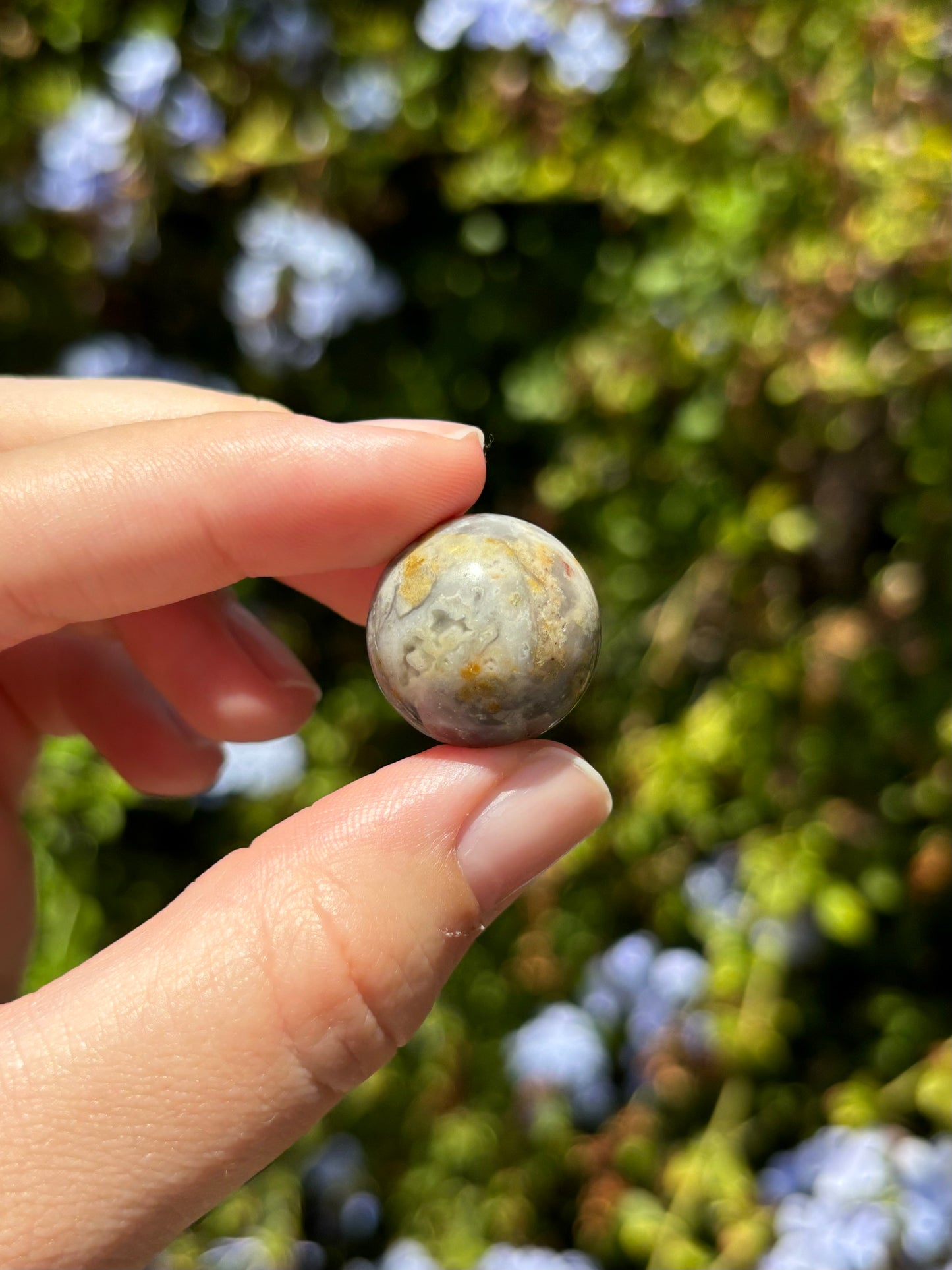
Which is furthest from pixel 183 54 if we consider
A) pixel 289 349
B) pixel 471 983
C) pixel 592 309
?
pixel 471 983

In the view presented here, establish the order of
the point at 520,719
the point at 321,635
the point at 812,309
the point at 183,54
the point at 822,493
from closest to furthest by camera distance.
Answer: the point at 520,719 → the point at 812,309 → the point at 822,493 → the point at 183,54 → the point at 321,635

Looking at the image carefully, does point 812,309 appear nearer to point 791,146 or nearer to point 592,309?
point 791,146

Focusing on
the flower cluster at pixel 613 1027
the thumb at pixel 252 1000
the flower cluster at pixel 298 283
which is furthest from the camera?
the flower cluster at pixel 298 283

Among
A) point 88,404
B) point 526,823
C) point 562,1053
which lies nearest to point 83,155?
point 88,404

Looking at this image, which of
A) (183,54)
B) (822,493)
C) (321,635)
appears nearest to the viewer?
(822,493)

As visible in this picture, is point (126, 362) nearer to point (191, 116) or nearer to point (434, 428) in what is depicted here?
point (191, 116)

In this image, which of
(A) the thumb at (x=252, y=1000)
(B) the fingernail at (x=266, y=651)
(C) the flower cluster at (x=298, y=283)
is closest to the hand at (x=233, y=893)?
(A) the thumb at (x=252, y=1000)

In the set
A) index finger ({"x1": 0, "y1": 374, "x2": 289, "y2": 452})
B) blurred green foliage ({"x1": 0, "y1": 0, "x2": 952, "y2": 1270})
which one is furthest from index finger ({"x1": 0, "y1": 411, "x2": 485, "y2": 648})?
blurred green foliage ({"x1": 0, "y1": 0, "x2": 952, "y2": 1270})

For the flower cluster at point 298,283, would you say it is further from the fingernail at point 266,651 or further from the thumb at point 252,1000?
the thumb at point 252,1000
